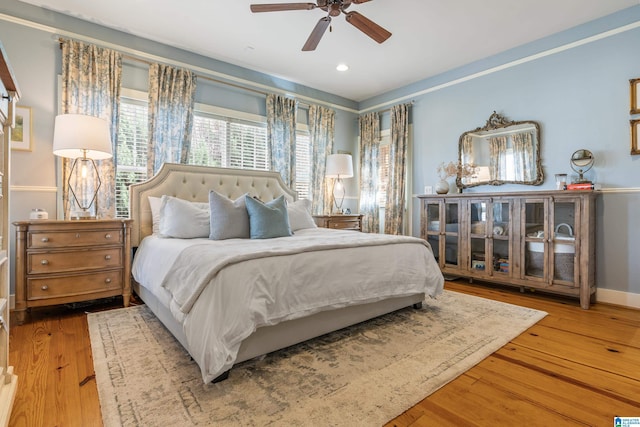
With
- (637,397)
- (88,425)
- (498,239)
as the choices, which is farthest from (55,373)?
(498,239)

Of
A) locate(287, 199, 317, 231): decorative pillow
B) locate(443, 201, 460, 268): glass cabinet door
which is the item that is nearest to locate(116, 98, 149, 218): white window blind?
locate(287, 199, 317, 231): decorative pillow

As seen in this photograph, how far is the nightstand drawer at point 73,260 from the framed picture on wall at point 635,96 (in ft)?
16.5

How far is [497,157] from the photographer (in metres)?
4.07

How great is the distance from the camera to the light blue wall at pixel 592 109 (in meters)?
3.11

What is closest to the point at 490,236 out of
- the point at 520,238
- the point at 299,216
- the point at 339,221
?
the point at 520,238

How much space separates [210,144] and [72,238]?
1966mm

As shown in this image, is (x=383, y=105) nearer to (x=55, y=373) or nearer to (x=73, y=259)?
(x=73, y=259)

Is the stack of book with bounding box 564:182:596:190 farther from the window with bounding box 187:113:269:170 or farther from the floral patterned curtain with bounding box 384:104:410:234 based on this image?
the window with bounding box 187:113:269:170

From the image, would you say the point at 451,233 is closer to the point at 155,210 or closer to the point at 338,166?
the point at 338,166

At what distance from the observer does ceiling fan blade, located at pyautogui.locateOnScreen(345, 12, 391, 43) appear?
8.43ft

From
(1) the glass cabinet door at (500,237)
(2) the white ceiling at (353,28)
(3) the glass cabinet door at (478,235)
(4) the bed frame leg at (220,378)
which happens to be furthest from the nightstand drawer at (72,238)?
(1) the glass cabinet door at (500,237)

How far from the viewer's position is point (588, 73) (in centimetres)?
336

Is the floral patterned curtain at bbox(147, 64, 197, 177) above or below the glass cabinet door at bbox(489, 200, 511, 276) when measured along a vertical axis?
above

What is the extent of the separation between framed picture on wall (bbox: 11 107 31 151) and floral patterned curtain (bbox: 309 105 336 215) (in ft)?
11.1
